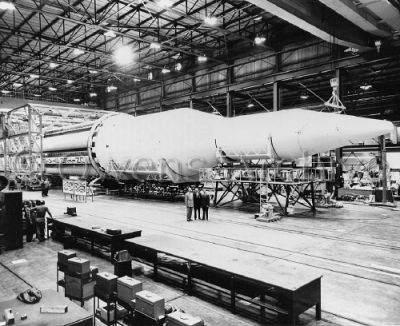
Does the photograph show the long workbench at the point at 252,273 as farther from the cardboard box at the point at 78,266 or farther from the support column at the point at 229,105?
the support column at the point at 229,105

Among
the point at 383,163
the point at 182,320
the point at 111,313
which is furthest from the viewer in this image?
the point at 383,163

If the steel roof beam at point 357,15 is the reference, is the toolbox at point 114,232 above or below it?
below

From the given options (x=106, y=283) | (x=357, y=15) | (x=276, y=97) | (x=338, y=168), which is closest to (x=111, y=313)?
(x=106, y=283)

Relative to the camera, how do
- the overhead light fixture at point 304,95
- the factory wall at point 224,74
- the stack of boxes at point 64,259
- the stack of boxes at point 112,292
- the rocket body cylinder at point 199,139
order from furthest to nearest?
1. the overhead light fixture at point 304,95
2. the factory wall at point 224,74
3. the rocket body cylinder at point 199,139
4. the stack of boxes at point 64,259
5. the stack of boxes at point 112,292

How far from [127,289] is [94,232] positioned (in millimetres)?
3518

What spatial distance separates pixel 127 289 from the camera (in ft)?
13.2

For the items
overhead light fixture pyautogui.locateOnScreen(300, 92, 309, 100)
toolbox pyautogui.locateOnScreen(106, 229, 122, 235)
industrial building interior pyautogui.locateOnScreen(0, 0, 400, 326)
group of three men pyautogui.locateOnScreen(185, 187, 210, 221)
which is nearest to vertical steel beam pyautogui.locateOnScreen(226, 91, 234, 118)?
industrial building interior pyautogui.locateOnScreen(0, 0, 400, 326)

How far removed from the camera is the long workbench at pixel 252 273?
4133 mm

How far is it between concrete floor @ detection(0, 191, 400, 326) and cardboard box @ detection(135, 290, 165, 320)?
47.6 inches

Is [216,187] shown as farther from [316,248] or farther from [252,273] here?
[252,273]

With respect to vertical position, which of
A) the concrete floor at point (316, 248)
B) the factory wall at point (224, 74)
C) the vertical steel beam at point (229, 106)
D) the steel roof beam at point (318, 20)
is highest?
the factory wall at point (224, 74)

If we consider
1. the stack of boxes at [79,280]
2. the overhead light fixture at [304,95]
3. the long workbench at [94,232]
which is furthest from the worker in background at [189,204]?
the overhead light fixture at [304,95]

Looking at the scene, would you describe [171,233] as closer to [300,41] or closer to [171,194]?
[171,194]

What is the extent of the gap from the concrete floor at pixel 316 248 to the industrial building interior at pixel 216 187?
0.16 feet
